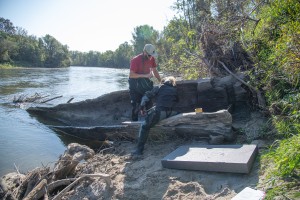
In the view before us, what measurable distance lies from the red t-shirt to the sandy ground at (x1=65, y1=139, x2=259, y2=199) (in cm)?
192

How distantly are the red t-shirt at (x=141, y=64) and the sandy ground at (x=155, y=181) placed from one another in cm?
192

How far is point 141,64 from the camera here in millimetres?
6285

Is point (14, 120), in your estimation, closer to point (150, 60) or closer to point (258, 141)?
point (150, 60)

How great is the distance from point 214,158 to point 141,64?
10.5 feet

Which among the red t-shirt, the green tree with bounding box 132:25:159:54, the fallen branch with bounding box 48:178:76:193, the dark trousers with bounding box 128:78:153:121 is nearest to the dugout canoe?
the dark trousers with bounding box 128:78:153:121

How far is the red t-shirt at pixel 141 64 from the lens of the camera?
620 centimetres

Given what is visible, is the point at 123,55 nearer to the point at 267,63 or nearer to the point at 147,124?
the point at 147,124

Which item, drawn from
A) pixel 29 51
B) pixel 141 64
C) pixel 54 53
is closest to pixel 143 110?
pixel 141 64

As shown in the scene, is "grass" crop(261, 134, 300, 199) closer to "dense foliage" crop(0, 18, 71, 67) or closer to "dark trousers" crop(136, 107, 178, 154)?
"dark trousers" crop(136, 107, 178, 154)

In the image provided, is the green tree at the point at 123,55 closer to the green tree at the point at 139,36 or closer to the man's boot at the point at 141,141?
the green tree at the point at 139,36

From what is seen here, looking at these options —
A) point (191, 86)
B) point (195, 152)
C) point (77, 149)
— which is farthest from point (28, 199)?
point (191, 86)

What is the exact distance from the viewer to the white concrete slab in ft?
11.5

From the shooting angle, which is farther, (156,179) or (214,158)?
(156,179)

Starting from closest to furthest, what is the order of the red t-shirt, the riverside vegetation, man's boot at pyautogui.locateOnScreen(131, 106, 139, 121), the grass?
the grass < the riverside vegetation < the red t-shirt < man's boot at pyautogui.locateOnScreen(131, 106, 139, 121)
